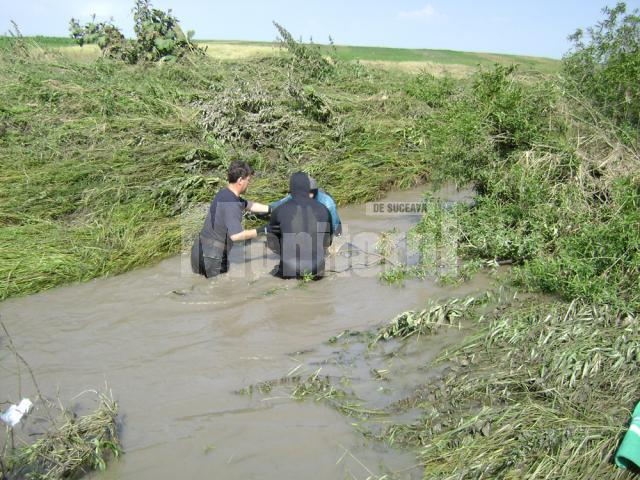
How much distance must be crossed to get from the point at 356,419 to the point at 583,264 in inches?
102

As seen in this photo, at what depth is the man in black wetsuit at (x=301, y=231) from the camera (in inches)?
254

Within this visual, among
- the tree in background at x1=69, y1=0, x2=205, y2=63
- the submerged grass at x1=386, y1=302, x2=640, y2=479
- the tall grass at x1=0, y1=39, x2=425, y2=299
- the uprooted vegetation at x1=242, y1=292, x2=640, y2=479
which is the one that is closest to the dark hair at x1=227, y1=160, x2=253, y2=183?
the tall grass at x1=0, y1=39, x2=425, y2=299

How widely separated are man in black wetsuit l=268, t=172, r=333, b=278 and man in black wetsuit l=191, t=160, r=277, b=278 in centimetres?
22

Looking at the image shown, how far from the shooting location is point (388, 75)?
13664mm

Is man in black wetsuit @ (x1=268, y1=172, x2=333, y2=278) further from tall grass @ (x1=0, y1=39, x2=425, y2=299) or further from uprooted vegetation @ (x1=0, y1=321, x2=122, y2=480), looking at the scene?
uprooted vegetation @ (x1=0, y1=321, x2=122, y2=480)

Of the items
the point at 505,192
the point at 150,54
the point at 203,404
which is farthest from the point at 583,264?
the point at 150,54

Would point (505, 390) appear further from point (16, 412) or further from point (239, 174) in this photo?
point (239, 174)

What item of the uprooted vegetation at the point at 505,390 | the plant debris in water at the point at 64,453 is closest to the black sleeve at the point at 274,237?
the uprooted vegetation at the point at 505,390

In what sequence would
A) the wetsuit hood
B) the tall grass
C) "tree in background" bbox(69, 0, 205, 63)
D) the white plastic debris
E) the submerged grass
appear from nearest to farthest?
the submerged grass, the white plastic debris, the wetsuit hood, the tall grass, "tree in background" bbox(69, 0, 205, 63)

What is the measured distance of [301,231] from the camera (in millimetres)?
6461

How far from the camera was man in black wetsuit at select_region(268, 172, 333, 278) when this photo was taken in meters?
6.46

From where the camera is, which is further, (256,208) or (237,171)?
(256,208)

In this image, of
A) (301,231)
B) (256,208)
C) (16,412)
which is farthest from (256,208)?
(16,412)

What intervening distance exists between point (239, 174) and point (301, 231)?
89 centimetres
